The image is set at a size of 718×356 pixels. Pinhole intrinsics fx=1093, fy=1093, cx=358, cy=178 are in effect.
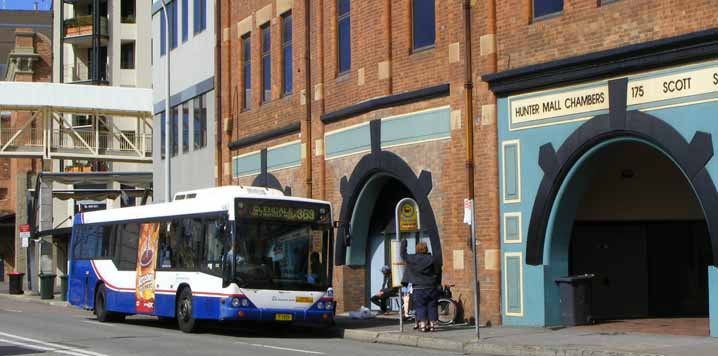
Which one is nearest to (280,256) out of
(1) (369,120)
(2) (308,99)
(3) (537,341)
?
(1) (369,120)

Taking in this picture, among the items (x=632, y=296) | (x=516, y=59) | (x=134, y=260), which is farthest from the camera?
(x=134, y=260)

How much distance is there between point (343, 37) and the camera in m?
27.2

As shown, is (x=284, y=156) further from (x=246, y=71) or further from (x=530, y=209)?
(x=530, y=209)

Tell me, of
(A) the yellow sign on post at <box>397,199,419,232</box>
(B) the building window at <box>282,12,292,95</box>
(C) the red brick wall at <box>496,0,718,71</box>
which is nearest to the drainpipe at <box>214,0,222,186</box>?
(B) the building window at <box>282,12,292,95</box>

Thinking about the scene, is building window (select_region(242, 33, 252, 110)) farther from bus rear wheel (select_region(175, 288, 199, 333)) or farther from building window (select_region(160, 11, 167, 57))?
bus rear wheel (select_region(175, 288, 199, 333))

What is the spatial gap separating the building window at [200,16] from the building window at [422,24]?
1407 cm

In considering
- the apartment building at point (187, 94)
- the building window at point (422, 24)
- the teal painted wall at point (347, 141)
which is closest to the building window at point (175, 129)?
the apartment building at point (187, 94)

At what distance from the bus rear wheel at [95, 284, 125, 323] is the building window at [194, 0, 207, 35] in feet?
41.6

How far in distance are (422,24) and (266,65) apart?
908 centimetres

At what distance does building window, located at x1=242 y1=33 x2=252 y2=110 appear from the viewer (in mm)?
33344

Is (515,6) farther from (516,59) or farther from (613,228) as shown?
(613,228)

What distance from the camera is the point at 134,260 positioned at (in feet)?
81.9

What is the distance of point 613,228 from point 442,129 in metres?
4.06

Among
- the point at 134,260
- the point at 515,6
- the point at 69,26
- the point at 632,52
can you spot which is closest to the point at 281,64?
the point at 134,260
